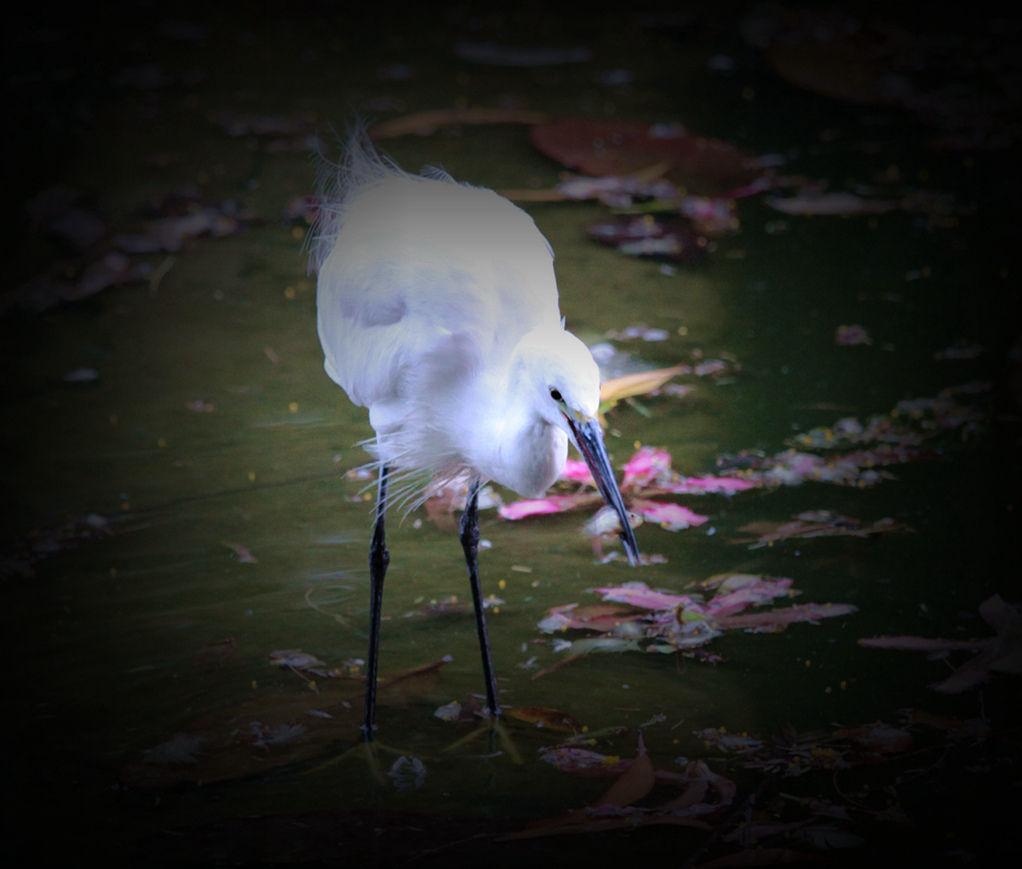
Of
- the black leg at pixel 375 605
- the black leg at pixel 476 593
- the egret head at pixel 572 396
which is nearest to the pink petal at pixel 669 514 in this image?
the black leg at pixel 476 593

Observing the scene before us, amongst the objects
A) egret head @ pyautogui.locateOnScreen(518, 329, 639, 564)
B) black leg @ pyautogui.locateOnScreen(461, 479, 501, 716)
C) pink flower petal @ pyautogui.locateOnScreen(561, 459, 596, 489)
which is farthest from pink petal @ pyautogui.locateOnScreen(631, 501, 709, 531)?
egret head @ pyautogui.locateOnScreen(518, 329, 639, 564)

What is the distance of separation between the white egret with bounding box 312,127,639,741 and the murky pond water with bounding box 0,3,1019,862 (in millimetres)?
300

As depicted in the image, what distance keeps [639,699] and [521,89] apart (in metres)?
4.21

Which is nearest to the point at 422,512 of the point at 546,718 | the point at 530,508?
the point at 530,508

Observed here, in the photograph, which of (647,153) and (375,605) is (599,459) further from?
(647,153)

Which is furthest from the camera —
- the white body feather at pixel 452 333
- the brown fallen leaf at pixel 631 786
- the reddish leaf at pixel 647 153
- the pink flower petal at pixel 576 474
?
the reddish leaf at pixel 647 153

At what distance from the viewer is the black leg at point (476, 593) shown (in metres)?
2.21

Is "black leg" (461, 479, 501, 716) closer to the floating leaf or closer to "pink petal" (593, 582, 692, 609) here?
the floating leaf

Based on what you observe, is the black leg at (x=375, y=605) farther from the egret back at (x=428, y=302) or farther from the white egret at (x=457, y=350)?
the egret back at (x=428, y=302)

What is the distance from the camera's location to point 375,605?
2.27 meters

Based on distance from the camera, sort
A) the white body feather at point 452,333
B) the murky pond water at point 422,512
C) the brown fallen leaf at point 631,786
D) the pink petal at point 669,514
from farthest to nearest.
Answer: the pink petal at point 669,514
the murky pond water at point 422,512
the brown fallen leaf at point 631,786
the white body feather at point 452,333

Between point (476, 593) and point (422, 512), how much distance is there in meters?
0.71

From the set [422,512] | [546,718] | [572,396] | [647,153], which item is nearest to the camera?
[572,396]

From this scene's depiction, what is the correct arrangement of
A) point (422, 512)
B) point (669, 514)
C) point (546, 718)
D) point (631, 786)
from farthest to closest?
point (422, 512), point (669, 514), point (546, 718), point (631, 786)
